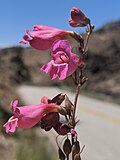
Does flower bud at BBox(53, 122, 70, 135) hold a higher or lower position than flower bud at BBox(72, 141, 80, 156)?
higher

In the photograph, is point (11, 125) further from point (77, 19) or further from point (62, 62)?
point (77, 19)

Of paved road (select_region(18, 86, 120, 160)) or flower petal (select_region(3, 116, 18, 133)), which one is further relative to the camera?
paved road (select_region(18, 86, 120, 160))

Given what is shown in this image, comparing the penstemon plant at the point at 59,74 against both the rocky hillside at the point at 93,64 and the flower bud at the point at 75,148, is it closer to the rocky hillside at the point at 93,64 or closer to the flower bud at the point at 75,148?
the flower bud at the point at 75,148

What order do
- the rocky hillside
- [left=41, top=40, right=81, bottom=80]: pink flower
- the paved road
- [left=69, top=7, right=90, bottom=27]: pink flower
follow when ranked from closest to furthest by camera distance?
[left=41, top=40, right=81, bottom=80]: pink flower, [left=69, top=7, right=90, bottom=27]: pink flower, the paved road, the rocky hillside

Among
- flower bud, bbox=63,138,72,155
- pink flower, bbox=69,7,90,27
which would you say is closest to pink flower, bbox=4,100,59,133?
flower bud, bbox=63,138,72,155

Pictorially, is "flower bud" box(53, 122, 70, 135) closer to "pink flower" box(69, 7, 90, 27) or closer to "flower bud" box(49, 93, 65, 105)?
"flower bud" box(49, 93, 65, 105)

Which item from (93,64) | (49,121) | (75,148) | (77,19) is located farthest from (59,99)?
(93,64)

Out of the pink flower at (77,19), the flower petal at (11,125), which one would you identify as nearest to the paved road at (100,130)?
the pink flower at (77,19)

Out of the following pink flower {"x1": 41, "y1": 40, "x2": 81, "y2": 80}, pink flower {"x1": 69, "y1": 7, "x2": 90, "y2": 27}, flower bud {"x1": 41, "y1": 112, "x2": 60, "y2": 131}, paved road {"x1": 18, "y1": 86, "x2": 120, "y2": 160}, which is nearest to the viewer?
pink flower {"x1": 41, "y1": 40, "x2": 81, "y2": 80}
